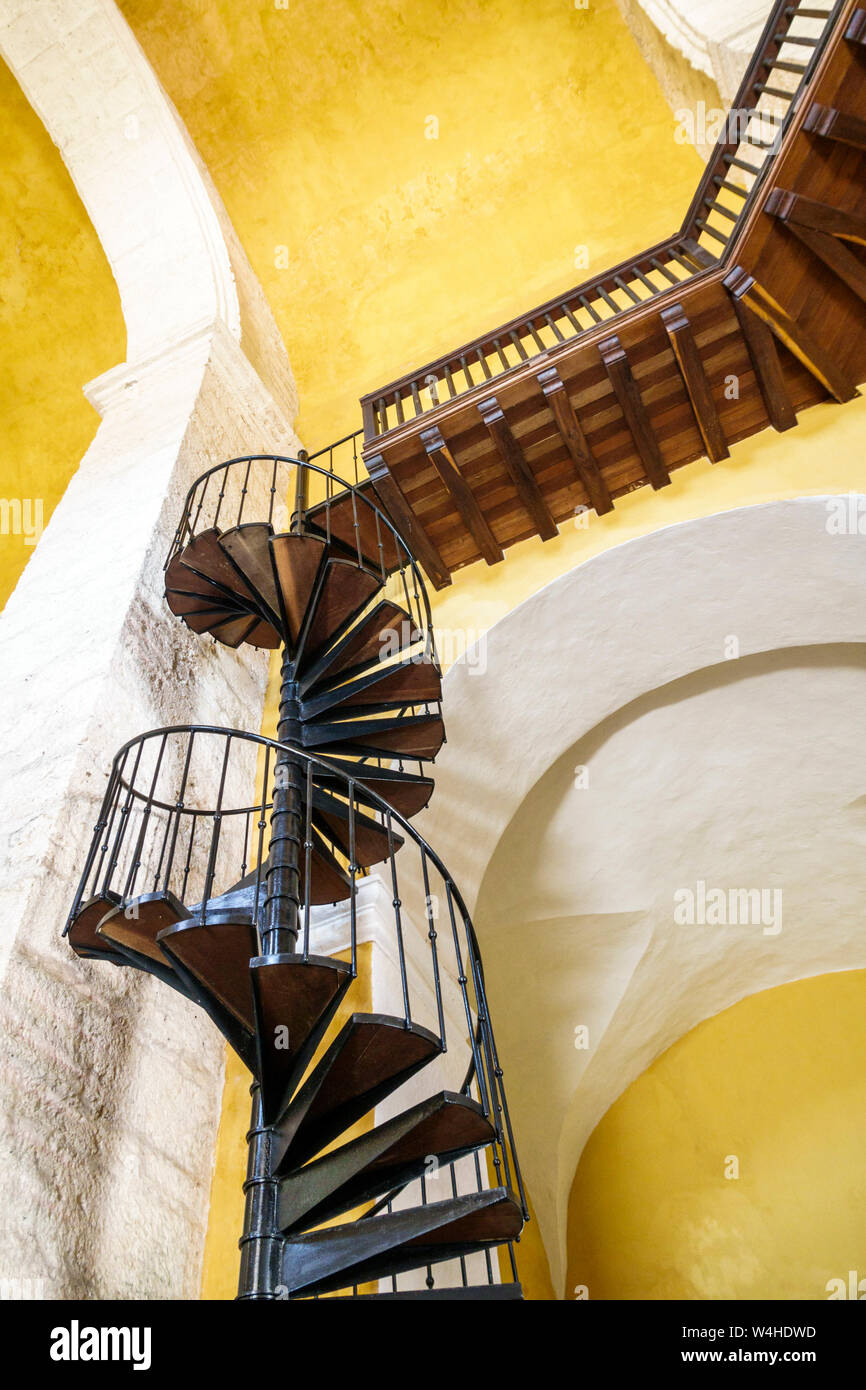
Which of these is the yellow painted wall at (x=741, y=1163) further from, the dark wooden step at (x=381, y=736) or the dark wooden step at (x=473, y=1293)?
the dark wooden step at (x=381, y=736)

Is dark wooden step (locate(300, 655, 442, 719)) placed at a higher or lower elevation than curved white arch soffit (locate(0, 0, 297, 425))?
lower

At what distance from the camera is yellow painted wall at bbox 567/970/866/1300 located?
6.52 metres

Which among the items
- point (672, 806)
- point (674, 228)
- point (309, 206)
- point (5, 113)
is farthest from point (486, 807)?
point (5, 113)

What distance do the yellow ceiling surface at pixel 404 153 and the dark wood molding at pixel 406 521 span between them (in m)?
2.41

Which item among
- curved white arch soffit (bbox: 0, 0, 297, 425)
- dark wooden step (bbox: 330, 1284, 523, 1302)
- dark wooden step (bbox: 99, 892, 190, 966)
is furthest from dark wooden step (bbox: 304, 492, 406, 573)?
dark wooden step (bbox: 330, 1284, 523, 1302)

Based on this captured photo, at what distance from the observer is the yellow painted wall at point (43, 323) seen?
8.71 m

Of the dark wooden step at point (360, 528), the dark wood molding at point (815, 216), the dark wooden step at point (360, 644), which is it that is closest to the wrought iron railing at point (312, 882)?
the dark wooden step at point (360, 644)

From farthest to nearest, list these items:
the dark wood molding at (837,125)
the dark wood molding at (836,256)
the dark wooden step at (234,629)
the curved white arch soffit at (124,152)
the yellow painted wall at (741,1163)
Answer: the curved white arch soffit at (124,152), the yellow painted wall at (741,1163), the dark wooden step at (234,629), the dark wood molding at (836,256), the dark wood molding at (837,125)

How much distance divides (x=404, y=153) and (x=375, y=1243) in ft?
29.3

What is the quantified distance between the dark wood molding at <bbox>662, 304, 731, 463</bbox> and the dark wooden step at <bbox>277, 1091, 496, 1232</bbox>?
3.76 meters

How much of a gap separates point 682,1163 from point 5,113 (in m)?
10.1

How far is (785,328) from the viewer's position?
16.3 ft

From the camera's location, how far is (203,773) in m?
4.80

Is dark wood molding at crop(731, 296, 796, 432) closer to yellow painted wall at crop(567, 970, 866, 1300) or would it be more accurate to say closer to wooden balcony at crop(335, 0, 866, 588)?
wooden balcony at crop(335, 0, 866, 588)
